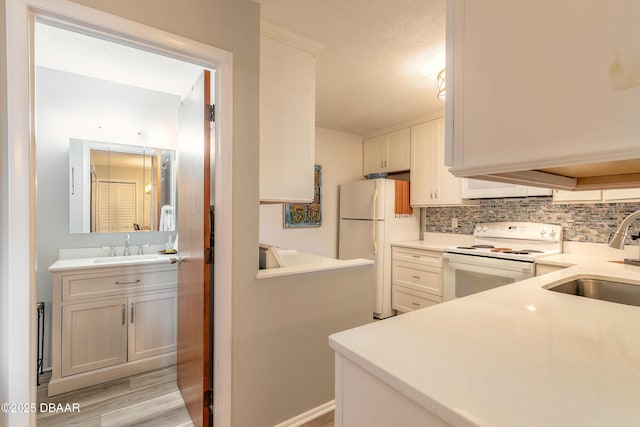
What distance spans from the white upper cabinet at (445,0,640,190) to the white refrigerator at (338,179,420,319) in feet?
8.87

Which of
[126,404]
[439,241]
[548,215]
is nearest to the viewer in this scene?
[126,404]

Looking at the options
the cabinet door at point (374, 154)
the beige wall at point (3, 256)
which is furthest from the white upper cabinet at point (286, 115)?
the cabinet door at point (374, 154)

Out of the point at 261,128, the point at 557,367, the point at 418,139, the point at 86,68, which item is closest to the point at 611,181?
the point at 557,367

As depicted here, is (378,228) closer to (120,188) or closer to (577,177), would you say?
(577,177)

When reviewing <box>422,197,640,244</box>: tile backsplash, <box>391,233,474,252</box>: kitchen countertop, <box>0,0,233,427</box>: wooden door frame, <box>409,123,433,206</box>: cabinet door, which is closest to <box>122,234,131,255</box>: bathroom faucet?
<box>0,0,233,427</box>: wooden door frame

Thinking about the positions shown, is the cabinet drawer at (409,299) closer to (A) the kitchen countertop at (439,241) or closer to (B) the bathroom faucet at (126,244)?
(A) the kitchen countertop at (439,241)

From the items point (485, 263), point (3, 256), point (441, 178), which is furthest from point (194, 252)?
point (441, 178)

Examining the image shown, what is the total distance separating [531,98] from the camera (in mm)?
524

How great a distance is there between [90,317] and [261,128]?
6.16ft

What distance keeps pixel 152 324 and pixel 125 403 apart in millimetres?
563

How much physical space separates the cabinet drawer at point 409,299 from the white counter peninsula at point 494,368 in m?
2.12

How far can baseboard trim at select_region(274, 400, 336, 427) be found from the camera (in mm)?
1655

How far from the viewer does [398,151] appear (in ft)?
12.2

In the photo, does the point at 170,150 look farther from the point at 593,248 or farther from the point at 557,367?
the point at 593,248
